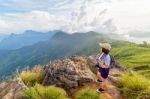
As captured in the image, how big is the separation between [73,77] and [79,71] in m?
0.78

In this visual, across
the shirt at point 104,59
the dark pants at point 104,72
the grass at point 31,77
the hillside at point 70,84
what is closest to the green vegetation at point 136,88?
the hillside at point 70,84

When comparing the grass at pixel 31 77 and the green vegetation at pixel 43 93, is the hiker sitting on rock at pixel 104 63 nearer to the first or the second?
the green vegetation at pixel 43 93

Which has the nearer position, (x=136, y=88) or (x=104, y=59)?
(x=136, y=88)

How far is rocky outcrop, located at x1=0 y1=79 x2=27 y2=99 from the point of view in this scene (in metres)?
19.4

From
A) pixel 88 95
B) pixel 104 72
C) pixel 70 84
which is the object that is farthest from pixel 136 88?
pixel 70 84

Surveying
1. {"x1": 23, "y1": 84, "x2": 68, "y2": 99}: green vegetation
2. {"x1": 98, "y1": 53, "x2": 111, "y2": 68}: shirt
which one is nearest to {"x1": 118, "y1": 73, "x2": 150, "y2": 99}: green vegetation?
{"x1": 98, "y1": 53, "x2": 111, "y2": 68}: shirt

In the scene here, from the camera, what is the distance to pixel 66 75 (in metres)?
21.5

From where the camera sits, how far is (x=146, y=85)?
19750 millimetres

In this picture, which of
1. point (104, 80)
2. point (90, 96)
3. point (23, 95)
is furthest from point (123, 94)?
point (23, 95)

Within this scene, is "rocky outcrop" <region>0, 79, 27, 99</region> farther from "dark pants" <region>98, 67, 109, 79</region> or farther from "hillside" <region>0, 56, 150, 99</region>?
"dark pants" <region>98, 67, 109, 79</region>

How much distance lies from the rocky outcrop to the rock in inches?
75.2

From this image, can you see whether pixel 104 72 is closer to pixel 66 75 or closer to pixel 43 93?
pixel 66 75

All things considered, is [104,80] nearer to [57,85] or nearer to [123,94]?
[123,94]

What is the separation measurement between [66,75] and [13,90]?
3.29 m
